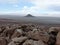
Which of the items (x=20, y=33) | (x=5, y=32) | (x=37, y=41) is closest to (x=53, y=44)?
(x=37, y=41)

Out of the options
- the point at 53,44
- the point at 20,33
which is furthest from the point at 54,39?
the point at 20,33

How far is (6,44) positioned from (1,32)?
2.23 meters

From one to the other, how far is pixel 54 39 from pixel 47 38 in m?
0.44

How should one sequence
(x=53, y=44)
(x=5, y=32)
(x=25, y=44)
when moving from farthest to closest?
1. (x=5, y=32)
2. (x=53, y=44)
3. (x=25, y=44)

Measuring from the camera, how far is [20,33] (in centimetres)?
759

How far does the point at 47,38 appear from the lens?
6.66 metres

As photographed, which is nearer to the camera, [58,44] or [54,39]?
[58,44]

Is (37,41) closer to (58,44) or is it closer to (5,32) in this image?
(58,44)

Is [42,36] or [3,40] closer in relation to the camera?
[42,36]

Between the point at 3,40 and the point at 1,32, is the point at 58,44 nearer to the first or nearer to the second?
the point at 3,40

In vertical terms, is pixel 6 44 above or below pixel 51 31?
below

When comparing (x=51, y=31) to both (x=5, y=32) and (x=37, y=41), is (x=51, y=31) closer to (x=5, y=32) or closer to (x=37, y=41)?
(x=37, y=41)

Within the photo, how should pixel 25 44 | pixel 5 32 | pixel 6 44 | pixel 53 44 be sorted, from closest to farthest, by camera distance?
pixel 25 44 < pixel 53 44 < pixel 6 44 < pixel 5 32

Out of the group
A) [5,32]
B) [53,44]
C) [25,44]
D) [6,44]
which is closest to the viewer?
[25,44]
